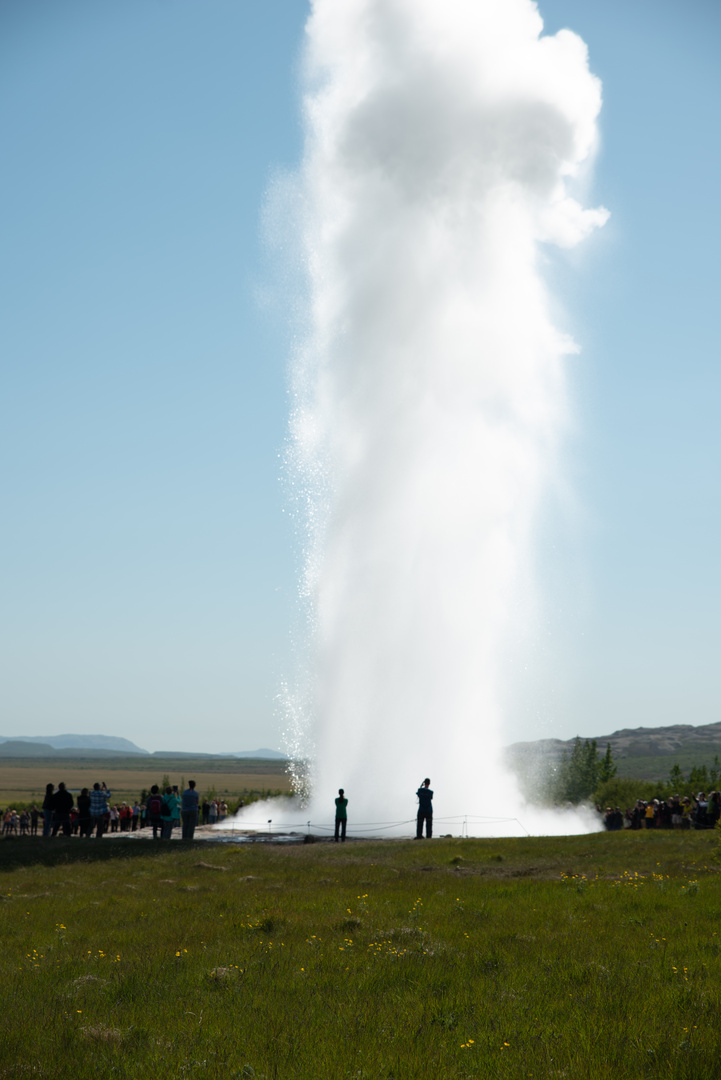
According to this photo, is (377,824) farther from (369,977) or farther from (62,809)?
(369,977)

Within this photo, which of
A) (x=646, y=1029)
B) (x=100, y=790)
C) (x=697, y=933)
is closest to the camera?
(x=646, y=1029)

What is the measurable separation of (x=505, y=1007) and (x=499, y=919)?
Answer: 15.6 feet

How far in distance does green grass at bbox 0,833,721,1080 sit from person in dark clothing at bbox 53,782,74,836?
1604cm

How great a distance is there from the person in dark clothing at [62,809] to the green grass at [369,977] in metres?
16.0

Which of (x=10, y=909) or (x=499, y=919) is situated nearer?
(x=499, y=919)

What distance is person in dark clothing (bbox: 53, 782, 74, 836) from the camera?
33.9m

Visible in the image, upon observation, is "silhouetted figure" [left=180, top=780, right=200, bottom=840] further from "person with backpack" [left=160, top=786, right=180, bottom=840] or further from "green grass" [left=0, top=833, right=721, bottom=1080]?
"green grass" [left=0, top=833, right=721, bottom=1080]

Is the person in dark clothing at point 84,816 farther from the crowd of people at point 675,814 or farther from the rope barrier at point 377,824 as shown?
the crowd of people at point 675,814

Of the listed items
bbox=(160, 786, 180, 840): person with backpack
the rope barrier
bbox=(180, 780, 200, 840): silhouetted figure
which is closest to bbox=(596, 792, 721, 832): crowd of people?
the rope barrier

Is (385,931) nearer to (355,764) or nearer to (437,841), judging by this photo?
(437,841)

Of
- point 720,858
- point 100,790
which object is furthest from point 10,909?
point 100,790

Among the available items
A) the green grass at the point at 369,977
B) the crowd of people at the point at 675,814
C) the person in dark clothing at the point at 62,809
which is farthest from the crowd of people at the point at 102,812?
the crowd of people at the point at 675,814

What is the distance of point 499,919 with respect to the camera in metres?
12.8

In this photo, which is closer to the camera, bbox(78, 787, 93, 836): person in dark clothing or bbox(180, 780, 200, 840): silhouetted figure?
bbox(180, 780, 200, 840): silhouetted figure
